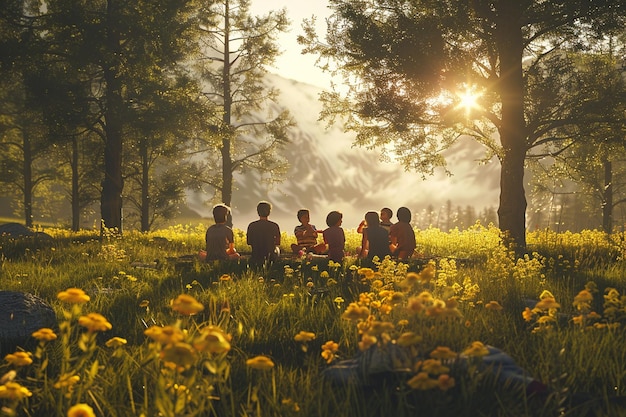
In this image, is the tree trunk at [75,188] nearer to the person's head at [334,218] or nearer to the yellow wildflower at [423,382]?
the person's head at [334,218]

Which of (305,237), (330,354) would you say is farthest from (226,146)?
(330,354)

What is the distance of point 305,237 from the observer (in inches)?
484

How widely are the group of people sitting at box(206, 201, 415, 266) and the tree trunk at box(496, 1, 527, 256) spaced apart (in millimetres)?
3135

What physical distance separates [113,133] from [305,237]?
9211mm

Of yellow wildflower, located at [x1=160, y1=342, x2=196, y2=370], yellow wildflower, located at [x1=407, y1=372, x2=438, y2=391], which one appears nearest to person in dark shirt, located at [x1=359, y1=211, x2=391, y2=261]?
yellow wildflower, located at [x1=407, y1=372, x2=438, y2=391]

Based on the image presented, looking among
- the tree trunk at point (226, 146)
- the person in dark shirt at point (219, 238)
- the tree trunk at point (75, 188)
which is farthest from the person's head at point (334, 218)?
the tree trunk at point (75, 188)

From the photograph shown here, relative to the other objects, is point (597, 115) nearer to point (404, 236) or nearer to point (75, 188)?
point (404, 236)

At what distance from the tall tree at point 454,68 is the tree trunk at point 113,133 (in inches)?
247

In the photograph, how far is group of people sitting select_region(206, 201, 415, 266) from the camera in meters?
9.12

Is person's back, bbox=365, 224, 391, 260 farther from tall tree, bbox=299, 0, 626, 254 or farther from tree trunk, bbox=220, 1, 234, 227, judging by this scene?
tree trunk, bbox=220, 1, 234, 227

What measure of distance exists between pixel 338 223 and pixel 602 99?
23.3ft

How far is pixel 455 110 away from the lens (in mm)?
13266

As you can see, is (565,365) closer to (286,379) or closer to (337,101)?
(286,379)

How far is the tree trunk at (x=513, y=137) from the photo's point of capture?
12688 mm
